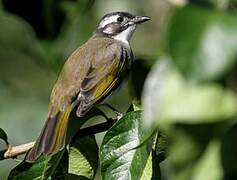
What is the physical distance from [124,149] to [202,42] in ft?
3.49

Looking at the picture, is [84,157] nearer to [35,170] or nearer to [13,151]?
[35,170]

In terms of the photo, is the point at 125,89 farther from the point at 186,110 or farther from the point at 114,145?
the point at 186,110

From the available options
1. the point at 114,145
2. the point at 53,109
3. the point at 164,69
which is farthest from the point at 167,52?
the point at 53,109

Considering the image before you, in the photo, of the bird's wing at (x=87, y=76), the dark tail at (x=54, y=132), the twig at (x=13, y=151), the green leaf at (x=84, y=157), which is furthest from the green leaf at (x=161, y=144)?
the bird's wing at (x=87, y=76)

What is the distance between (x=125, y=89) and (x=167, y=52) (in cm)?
426

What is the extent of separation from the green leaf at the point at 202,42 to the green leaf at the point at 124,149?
980 millimetres

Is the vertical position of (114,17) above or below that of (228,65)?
below

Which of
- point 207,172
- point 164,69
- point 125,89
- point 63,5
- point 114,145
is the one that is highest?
point 164,69

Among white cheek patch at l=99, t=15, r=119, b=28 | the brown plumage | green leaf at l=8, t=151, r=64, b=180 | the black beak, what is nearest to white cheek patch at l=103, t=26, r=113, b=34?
white cheek patch at l=99, t=15, r=119, b=28

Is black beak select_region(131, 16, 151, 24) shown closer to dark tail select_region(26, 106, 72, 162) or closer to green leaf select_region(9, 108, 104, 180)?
dark tail select_region(26, 106, 72, 162)

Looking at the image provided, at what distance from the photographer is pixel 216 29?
710 mm

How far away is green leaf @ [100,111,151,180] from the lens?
67.5 inches

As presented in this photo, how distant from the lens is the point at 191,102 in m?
0.71

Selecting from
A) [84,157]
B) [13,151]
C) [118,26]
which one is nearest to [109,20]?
[118,26]
